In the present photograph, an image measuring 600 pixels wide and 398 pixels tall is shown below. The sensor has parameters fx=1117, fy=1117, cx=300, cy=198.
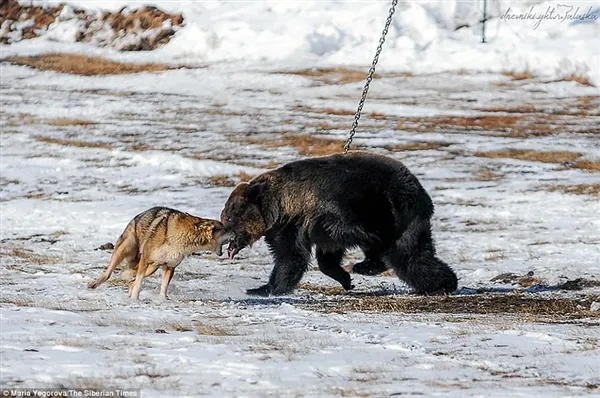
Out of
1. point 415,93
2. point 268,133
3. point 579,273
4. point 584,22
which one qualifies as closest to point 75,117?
point 268,133

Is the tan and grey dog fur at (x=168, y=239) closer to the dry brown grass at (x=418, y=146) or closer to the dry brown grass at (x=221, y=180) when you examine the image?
the dry brown grass at (x=221, y=180)

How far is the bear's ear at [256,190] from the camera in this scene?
11.6 metres

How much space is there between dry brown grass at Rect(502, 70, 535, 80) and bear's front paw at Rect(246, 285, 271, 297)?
2572cm

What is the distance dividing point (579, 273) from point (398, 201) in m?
3.27

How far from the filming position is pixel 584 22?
40.2 meters

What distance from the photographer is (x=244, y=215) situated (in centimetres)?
1166

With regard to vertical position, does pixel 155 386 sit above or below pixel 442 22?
above

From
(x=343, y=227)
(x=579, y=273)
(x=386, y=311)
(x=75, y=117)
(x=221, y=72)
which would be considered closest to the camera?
(x=386, y=311)

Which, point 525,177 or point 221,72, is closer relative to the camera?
point 525,177

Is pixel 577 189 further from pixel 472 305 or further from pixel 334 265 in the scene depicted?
pixel 472 305

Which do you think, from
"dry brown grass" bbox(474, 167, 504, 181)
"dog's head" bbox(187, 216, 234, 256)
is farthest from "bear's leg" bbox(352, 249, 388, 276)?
"dry brown grass" bbox(474, 167, 504, 181)

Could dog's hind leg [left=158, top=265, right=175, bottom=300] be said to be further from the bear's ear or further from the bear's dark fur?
the bear's ear

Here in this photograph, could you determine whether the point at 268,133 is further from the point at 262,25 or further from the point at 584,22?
the point at 584,22

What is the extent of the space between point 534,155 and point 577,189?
4.55 meters
